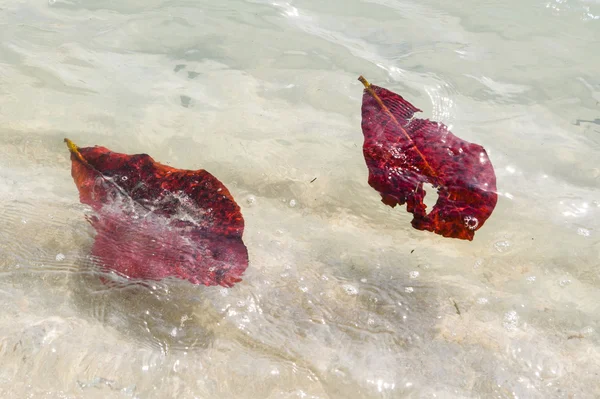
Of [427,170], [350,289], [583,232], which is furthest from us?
[583,232]

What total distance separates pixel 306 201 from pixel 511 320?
50.8 inches

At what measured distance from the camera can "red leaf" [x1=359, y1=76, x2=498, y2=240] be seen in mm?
2396

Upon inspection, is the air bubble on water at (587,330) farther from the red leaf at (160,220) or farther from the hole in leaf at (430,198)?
the red leaf at (160,220)

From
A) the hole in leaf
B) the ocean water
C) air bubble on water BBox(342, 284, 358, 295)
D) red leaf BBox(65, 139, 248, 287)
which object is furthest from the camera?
the hole in leaf

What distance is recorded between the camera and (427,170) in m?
2.48

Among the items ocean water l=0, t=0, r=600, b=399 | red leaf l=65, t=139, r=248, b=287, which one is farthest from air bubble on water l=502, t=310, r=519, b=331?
red leaf l=65, t=139, r=248, b=287

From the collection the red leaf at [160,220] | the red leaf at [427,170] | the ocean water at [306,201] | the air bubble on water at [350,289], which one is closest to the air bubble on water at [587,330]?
the ocean water at [306,201]

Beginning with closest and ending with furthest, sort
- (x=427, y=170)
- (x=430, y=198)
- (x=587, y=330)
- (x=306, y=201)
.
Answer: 1. (x=587, y=330)
2. (x=427, y=170)
3. (x=430, y=198)
4. (x=306, y=201)

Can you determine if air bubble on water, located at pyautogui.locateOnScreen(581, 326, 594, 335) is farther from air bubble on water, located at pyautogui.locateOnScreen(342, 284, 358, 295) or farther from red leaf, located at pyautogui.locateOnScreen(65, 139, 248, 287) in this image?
red leaf, located at pyautogui.locateOnScreen(65, 139, 248, 287)

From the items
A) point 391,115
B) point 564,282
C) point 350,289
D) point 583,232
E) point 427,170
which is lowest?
point 350,289

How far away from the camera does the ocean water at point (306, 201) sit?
2008 mm

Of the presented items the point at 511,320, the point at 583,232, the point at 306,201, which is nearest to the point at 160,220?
the point at 306,201

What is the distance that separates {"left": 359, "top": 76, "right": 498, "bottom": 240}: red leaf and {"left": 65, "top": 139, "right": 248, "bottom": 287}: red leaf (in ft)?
2.73

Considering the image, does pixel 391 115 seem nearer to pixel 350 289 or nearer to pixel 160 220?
pixel 350 289
